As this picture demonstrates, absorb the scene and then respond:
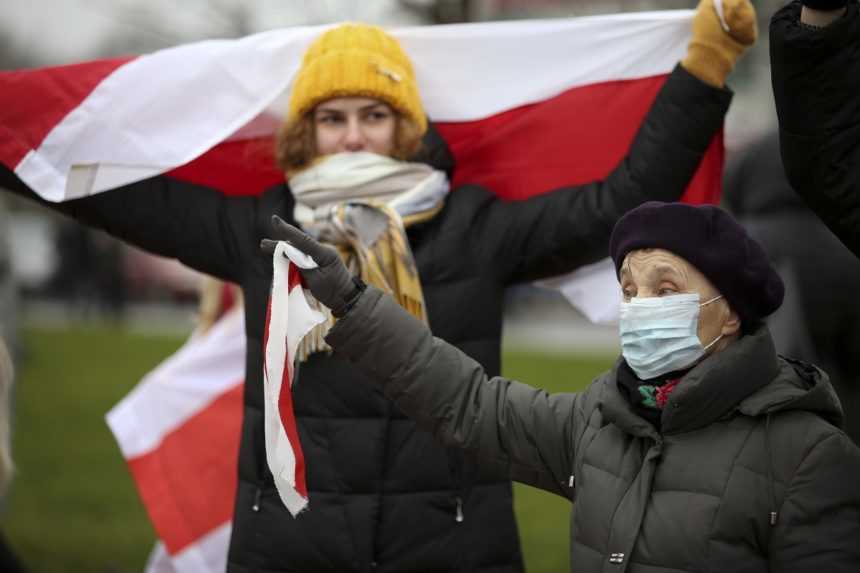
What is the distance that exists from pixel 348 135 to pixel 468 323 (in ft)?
2.22

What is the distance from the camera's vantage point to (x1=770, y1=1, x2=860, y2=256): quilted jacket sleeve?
2.79m

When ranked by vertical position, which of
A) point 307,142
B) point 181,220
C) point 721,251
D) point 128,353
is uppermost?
point 721,251

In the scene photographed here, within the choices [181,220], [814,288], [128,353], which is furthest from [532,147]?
[128,353]

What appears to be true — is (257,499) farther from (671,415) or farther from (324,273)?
(671,415)

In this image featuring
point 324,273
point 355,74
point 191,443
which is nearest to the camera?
point 324,273

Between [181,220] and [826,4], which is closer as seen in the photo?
[826,4]

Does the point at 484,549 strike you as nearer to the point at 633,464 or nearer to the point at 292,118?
the point at 633,464

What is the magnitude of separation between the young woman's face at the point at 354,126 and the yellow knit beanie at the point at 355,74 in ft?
0.12

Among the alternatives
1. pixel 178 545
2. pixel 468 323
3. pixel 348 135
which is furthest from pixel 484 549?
pixel 178 545

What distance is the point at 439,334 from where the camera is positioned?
12.5 feet

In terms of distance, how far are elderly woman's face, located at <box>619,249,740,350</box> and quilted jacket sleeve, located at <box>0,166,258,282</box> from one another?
141 centimetres

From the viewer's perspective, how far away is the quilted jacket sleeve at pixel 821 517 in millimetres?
2605

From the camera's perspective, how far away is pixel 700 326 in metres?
2.87

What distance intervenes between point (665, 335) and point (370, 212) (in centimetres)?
122
